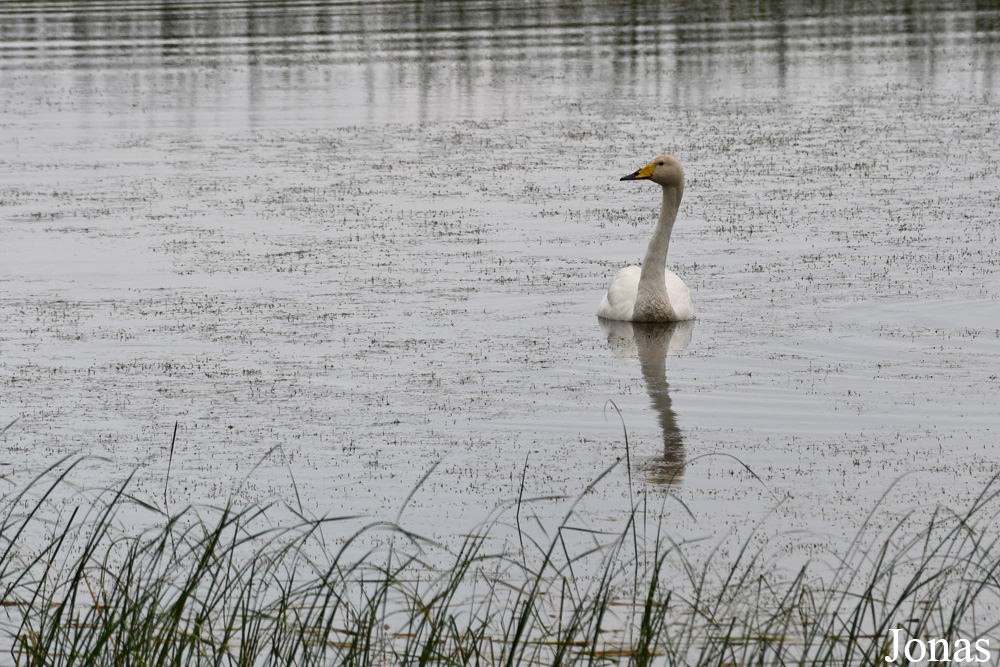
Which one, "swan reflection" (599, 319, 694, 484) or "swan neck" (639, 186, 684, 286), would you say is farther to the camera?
"swan neck" (639, 186, 684, 286)

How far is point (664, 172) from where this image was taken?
40.3 ft

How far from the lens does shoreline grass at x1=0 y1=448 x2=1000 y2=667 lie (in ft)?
15.6

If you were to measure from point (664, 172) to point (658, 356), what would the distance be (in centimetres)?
215

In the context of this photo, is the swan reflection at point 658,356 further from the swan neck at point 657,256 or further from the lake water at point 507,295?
the swan neck at point 657,256

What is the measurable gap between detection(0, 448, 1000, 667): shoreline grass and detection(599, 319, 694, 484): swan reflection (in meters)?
→ 0.97

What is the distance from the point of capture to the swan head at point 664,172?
40.1ft

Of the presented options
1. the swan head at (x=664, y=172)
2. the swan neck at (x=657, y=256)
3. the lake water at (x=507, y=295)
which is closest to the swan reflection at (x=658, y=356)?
the lake water at (x=507, y=295)

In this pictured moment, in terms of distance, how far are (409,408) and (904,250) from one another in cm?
529

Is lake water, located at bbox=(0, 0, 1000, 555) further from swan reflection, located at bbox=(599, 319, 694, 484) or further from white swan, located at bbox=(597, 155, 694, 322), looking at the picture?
white swan, located at bbox=(597, 155, 694, 322)

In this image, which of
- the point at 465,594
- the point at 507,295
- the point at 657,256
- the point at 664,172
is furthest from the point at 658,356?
the point at 465,594

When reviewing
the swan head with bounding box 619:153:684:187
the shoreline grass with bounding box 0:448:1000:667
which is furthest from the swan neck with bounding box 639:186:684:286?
the shoreline grass with bounding box 0:448:1000:667

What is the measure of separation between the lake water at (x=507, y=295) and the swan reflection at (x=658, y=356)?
0.03m

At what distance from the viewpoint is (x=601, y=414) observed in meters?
9.01

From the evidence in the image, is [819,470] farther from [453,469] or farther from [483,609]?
[483,609]
